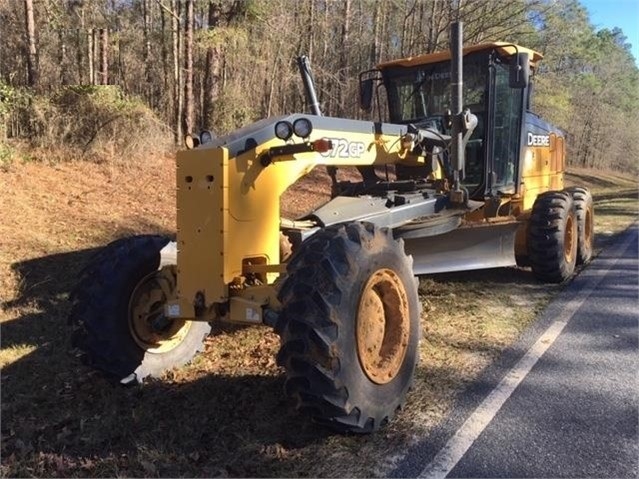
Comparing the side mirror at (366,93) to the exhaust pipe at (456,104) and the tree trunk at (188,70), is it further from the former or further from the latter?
the tree trunk at (188,70)

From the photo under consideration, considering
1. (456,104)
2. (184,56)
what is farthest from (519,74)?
(184,56)

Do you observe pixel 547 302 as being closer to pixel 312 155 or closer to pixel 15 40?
pixel 312 155

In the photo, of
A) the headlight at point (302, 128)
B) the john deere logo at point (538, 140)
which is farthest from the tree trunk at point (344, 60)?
the headlight at point (302, 128)

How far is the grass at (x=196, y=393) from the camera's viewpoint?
11.3ft

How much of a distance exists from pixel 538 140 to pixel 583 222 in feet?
4.56

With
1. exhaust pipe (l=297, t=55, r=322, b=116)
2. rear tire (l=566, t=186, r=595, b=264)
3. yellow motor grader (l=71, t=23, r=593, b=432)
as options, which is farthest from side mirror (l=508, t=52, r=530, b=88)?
rear tire (l=566, t=186, r=595, b=264)

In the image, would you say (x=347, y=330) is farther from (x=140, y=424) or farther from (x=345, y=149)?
(x=345, y=149)

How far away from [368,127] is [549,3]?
1900cm

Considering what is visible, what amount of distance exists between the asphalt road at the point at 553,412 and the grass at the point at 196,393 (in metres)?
0.18

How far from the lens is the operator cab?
739 centimetres

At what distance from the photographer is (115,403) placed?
14.1 ft

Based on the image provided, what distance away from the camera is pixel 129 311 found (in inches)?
178

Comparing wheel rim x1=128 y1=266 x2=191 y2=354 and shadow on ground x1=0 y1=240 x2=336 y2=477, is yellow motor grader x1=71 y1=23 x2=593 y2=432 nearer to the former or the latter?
wheel rim x1=128 y1=266 x2=191 y2=354

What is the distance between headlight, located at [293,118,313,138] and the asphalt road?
86.9 inches
